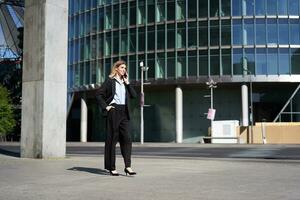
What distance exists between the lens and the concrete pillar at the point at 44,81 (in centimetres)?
1249

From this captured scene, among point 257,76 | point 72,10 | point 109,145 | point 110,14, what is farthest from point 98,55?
point 109,145

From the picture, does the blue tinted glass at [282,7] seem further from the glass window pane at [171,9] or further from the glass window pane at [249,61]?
the glass window pane at [171,9]

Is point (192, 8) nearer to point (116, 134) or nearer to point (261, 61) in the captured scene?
point (261, 61)

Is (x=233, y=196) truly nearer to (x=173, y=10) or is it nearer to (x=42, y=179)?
(x=42, y=179)

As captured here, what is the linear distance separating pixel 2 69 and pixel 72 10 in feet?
72.1

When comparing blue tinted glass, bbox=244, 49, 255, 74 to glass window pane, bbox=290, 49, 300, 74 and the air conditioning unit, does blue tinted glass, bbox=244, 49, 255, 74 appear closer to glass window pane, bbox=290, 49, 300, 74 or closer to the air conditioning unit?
glass window pane, bbox=290, 49, 300, 74

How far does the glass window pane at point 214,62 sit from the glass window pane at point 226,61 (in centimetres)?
51

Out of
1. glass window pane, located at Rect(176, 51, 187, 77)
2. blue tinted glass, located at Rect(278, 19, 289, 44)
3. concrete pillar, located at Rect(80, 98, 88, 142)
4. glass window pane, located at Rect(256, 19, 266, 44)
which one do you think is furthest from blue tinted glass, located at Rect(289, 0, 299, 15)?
concrete pillar, located at Rect(80, 98, 88, 142)

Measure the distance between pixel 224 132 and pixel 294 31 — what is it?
1232cm

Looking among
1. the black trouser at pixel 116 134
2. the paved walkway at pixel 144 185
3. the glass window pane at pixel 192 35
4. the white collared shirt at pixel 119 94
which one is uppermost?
the glass window pane at pixel 192 35

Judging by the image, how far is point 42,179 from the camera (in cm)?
728

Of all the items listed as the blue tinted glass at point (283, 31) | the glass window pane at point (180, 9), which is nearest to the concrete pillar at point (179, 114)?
the glass window pane at point (180, 9)

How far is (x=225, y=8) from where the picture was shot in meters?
48.2

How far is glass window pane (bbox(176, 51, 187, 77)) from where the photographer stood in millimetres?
48781
